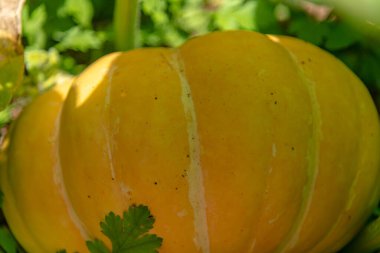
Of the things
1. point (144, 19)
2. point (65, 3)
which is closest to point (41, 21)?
point (65, 3)

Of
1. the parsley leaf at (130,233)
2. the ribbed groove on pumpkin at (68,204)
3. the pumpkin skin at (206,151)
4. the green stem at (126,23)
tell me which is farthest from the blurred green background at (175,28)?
the parsley leaf at (130,233)

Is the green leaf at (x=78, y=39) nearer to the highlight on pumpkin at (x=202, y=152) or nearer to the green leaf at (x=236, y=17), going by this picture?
the highlight on pumpkin at (x=202, y=152)

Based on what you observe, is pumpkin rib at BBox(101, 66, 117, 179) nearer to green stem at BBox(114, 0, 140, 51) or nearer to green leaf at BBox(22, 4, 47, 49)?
green stem at BBox(114, 0, 140, 51)

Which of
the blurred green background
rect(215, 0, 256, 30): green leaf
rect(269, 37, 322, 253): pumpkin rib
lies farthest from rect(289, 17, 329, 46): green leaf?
rect(269, 37, 322, 253): pumpkin rib

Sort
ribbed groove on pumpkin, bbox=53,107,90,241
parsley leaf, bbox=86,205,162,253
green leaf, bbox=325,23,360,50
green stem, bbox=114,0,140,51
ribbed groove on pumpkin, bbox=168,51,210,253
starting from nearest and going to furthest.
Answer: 1. parsley leaf, bbox=86,205,162,253
2. ribbed groove on pumpkin, bbox=168,51,210,253
3. ribbed groove on pumpkin, bbox=53,107,90,241
4. green stem, bbox=114,0,140,51
5. green leaf, bbox=325,23,360,50

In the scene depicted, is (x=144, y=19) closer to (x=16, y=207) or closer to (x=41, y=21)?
(x=41, y=21)

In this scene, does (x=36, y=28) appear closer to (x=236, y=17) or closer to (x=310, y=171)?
(x=236, y=17)
